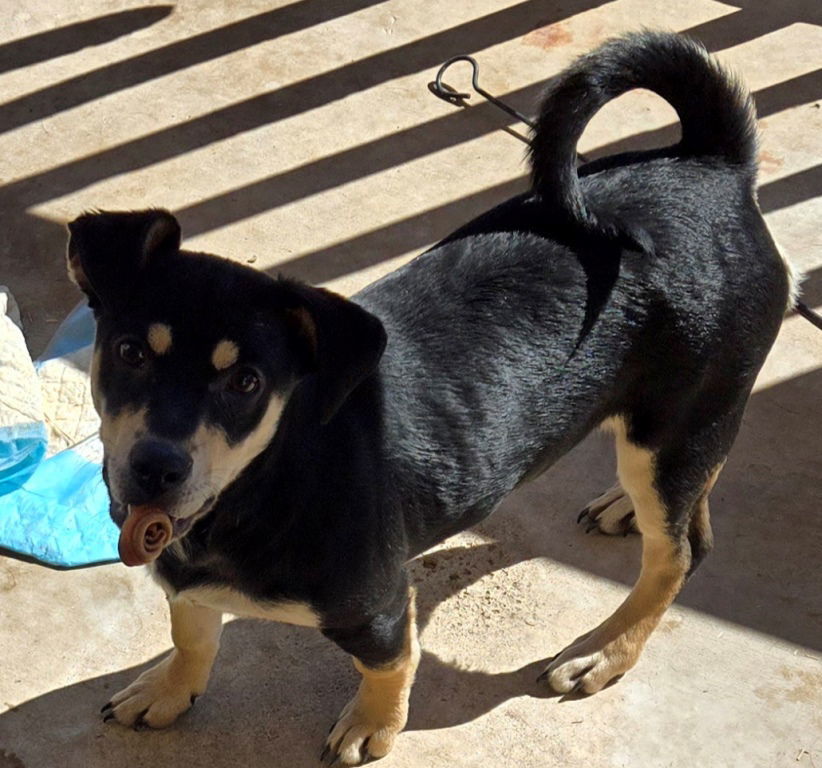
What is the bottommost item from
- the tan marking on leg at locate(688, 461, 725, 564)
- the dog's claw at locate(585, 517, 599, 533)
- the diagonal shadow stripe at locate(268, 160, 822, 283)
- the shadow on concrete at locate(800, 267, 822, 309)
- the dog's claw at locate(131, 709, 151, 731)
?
the dog's claw at locate(131, 709, 151, 731)

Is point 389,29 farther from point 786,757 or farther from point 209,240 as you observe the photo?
point 786,757

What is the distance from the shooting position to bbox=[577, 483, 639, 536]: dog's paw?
14.6ft

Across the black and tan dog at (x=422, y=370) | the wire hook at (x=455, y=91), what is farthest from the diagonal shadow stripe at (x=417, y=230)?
the black and tan dog at (x=422, y=370)

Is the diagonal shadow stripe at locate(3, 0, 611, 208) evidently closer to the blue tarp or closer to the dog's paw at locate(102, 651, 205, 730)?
the blue tarp

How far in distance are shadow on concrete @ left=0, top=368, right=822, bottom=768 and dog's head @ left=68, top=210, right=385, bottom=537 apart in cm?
114

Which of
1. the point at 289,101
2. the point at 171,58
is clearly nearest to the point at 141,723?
the point at 289,101

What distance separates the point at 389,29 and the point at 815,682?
4.11m

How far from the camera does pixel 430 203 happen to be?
5773mm

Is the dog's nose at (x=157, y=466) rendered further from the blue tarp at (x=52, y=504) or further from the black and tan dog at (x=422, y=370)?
the blue tarp at (x=52, y=504)

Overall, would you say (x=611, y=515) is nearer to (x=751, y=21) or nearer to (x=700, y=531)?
(x=700, y=531)

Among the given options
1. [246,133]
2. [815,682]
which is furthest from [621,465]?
[246,133]

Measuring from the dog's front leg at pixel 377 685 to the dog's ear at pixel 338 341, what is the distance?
74cm

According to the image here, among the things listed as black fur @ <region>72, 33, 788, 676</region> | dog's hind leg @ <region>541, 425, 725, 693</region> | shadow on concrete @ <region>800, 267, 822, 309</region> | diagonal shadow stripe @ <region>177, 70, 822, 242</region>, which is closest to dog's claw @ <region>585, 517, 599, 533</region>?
dog's hind leg @ <region>541, 425, 725, 693</region>

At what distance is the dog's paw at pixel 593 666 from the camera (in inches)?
159
